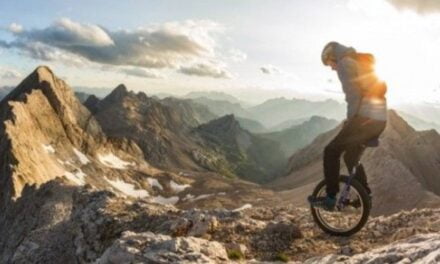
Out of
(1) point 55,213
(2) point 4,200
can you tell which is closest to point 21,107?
(2) point 4,200

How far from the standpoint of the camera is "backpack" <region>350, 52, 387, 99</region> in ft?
42.6

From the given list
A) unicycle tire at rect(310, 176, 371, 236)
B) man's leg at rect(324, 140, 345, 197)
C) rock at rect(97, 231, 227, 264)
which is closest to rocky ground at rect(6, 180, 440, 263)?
rock at rect(97, 231, 227, 264)

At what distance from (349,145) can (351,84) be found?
5.07 feet

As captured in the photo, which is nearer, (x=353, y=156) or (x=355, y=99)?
(x=355, y=99)

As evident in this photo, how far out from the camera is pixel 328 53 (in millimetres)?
13695

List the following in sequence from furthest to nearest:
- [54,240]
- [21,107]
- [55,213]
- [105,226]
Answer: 1. [21,107]
2. [55,213]
3. [54,240]
4. [105,226]

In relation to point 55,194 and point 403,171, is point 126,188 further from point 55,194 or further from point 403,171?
point 55,194

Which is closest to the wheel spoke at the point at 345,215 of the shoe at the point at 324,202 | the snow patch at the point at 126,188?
the shoe at the point at 324,202

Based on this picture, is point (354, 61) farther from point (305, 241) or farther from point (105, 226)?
point (105, 226)

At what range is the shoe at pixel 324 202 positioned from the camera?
45.1ft

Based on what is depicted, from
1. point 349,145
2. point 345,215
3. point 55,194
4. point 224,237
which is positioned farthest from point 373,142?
point 55,194

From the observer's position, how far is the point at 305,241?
14.8 meters

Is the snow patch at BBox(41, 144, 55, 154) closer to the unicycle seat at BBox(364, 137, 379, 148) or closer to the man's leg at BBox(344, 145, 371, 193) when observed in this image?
the man's leg at BBox(344, 145, 371, 193)

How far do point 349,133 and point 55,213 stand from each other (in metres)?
53.0
